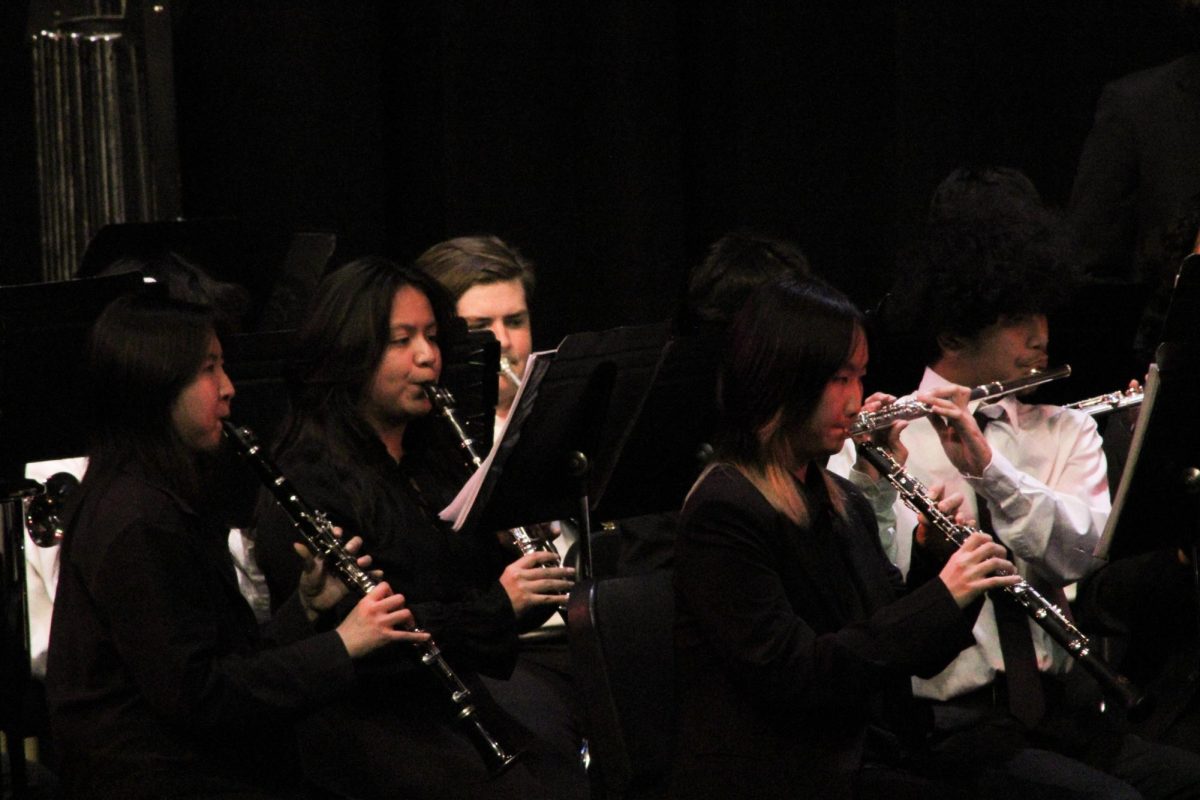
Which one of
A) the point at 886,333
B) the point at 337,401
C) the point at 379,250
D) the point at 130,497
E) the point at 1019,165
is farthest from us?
the point at 379,250

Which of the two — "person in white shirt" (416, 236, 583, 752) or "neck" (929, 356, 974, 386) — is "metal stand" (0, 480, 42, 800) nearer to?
"person in white shirt" (416, 236, 583, 752)

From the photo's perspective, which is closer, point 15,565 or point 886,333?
point 15,565

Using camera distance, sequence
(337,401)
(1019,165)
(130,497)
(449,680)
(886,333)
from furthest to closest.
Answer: (1019,165), (886,333), (337,401), (449,680), (130,497)

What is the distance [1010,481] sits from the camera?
8.84 feet

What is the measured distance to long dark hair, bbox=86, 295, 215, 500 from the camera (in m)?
2.42

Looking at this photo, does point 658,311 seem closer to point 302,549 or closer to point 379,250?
point 379,250

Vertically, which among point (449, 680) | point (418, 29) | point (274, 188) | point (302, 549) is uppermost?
point (418, 29)

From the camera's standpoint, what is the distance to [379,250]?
4395mm

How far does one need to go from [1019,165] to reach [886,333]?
1124 mm

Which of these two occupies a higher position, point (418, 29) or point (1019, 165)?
point (418, 29)

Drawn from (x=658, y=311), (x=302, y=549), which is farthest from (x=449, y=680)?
(x=658, y=311)

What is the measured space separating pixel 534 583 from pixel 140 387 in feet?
2.26

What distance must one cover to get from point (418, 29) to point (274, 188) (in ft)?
1.88

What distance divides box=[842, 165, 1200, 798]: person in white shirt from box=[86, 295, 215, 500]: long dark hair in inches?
42.6
